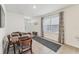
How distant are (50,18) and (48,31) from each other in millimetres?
1079

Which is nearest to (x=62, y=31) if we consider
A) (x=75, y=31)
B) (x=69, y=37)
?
(x=69, y=37)

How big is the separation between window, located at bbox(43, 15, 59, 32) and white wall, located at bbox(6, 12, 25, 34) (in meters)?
2.01

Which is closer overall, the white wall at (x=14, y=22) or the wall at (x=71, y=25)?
the wall at (x=71, y=25)

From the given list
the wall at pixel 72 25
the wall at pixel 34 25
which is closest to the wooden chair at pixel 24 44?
the wall at pixel 72 25

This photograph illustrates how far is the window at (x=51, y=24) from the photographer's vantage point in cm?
617

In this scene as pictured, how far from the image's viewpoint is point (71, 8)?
176 inches

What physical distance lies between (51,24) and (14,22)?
2.81 m

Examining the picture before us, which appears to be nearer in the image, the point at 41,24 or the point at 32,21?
the point at 41,24

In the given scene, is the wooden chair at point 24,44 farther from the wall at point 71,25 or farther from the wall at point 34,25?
the wall at point 34,25

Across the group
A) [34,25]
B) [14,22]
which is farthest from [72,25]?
[34,25]

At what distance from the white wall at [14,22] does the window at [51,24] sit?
6.60 feet

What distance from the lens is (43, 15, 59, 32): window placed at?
617 centimetres

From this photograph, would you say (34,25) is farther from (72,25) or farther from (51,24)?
(72,25)
